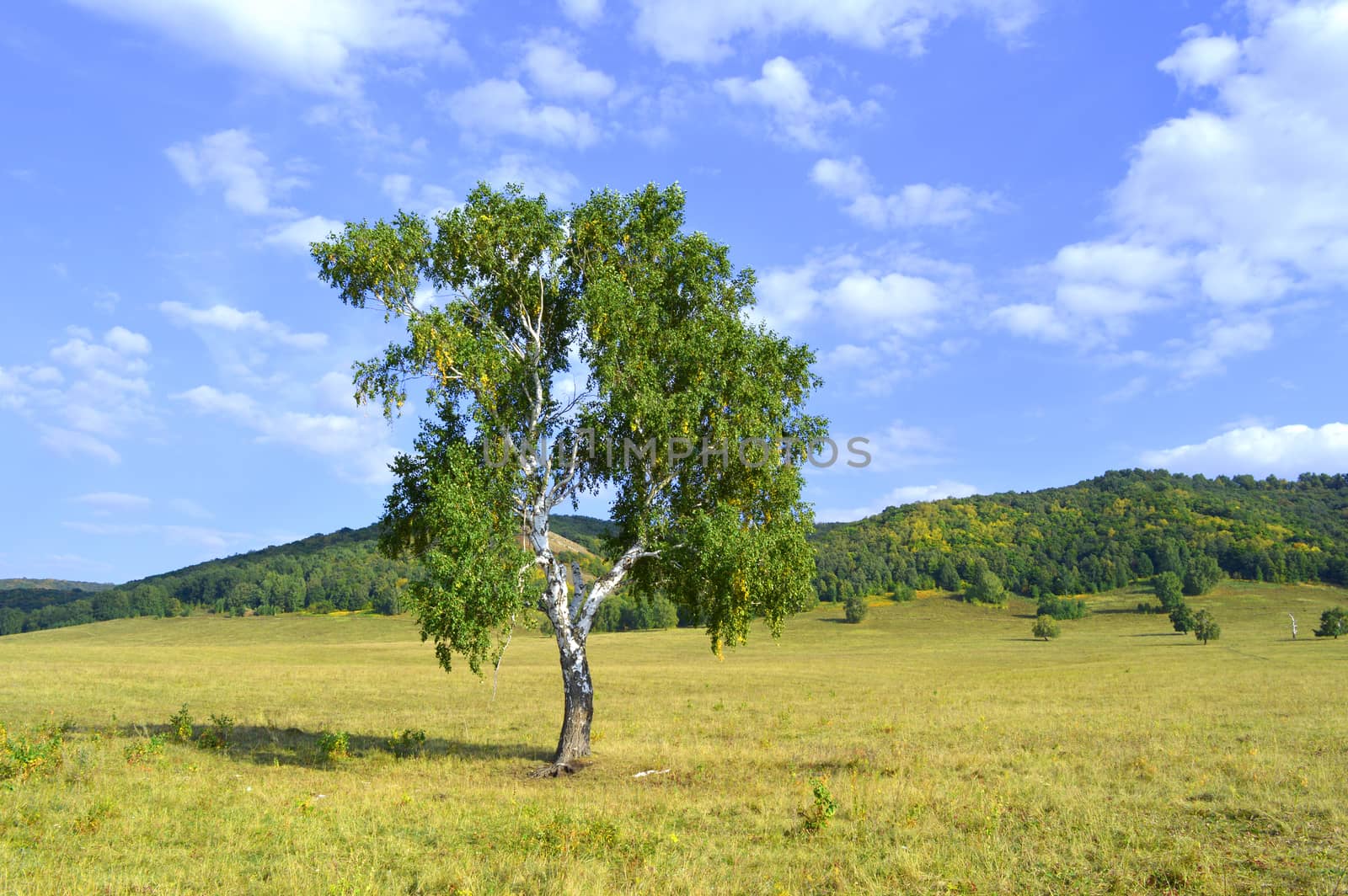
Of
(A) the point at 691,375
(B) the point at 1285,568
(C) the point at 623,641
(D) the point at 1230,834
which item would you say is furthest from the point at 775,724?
(B) the point at 1285,568

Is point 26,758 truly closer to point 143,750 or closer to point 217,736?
point 143,750

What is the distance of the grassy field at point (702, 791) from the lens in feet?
40.9

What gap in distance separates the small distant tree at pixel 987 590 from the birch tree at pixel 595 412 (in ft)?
462

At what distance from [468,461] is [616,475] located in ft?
16.1

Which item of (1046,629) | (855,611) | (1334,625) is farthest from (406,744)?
(855,611)

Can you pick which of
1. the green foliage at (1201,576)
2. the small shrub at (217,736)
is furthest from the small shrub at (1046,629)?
the small shrub at (217,736)

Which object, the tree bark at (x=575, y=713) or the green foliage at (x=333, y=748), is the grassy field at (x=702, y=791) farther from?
the green foliage at (x=333, y=748)

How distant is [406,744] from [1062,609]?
441 ft

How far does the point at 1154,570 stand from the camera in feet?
568

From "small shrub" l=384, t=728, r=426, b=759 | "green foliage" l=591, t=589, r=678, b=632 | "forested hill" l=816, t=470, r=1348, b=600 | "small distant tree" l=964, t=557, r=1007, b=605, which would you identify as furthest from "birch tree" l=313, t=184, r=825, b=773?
"forested hill" l=816, t=470, r=1348, b=600

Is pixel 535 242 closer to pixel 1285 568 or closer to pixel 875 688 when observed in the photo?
pixel 875 688

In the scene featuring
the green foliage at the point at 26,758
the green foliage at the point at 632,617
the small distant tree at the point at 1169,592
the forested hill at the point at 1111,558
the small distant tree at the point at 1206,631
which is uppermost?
the forested hill at the point at 1111,558

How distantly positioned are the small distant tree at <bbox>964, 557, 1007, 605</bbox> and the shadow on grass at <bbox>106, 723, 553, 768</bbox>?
14194cm

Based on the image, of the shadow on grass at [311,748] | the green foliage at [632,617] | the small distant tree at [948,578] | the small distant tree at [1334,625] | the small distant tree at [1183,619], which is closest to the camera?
the shadow on grass at [311,748]
